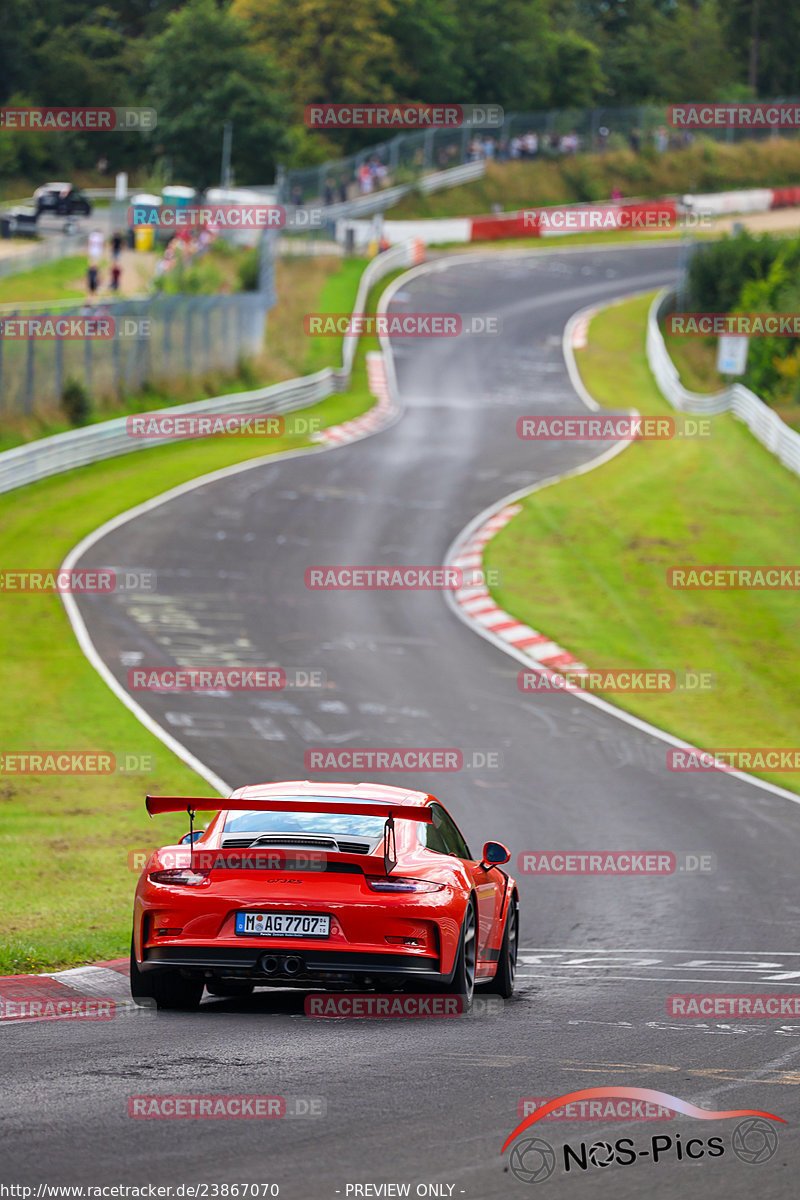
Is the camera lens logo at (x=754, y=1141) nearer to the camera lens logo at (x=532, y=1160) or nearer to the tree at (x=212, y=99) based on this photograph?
the camera lens logo at (x=532, y=1160)

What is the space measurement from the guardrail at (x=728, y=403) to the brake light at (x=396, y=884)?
30324 mm

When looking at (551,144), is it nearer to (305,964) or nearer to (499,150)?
(499,150)

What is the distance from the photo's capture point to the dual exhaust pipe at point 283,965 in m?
7.62

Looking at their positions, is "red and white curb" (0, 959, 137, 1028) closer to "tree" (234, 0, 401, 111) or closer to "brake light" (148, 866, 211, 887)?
"brake light" (148, 866, 211, 887)

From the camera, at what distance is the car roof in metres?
8.74

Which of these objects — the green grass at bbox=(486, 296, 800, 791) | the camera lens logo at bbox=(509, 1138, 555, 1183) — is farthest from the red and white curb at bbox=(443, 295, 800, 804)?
the camera lens logo at bbox=(509, 1138, 555, 1183)

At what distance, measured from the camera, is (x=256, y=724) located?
772 inches

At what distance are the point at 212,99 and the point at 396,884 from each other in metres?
74.3

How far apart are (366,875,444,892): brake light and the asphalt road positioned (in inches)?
26.1

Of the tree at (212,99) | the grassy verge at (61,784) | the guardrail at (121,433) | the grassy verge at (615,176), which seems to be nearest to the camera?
the grassy verge at (61,784)

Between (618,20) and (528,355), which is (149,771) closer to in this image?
(528,355)

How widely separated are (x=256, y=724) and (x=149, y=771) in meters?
2.50

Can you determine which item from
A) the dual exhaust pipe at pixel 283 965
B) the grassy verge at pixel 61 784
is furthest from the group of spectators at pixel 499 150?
the dual exhaust pipe at pixel 283 965

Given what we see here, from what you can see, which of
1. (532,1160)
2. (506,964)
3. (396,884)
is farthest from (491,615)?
(532,1160)
